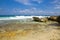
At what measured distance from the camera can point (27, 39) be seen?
A: 4.59 m

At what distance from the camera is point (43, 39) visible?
4.58 m

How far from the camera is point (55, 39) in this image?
4.57 meters

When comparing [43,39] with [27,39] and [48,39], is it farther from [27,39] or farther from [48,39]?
[27,39]

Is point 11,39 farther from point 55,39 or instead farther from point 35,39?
point 55,39

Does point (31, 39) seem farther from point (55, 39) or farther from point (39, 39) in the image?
point (55, 39)

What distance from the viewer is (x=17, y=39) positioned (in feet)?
15.1

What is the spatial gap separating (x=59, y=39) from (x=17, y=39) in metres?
1.75

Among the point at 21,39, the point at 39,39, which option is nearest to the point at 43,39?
the point at 39,39

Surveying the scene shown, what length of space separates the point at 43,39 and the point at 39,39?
17 centimetres

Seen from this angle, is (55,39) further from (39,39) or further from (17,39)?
(17,39)

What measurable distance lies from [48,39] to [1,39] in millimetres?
1965

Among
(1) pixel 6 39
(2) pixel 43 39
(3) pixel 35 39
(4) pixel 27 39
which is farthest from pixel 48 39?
(1) pixel 6 39

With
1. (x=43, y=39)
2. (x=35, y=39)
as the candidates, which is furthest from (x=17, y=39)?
(x=43, y=39)

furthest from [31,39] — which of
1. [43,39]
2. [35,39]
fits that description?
[43,39]
